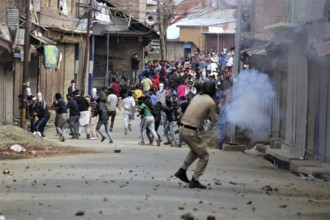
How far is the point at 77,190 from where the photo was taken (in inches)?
504

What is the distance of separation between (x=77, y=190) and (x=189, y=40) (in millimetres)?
64949

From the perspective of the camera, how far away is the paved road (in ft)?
34.6

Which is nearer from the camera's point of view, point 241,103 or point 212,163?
point 212,163

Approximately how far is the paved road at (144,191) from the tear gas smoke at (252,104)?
610cm

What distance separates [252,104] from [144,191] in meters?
16.4

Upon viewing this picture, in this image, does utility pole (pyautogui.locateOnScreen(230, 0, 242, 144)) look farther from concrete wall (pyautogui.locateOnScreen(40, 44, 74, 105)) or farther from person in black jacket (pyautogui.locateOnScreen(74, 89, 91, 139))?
concrete wall (pyautogui.locateOnScreen(40, 44, 74, 105))

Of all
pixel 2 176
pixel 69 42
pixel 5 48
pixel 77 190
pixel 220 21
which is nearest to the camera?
pixel 77 190

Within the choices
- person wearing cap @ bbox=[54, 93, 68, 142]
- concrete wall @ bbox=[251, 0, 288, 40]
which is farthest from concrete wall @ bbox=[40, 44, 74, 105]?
concrete wall @ bbox=[251, 0, 288, 40]

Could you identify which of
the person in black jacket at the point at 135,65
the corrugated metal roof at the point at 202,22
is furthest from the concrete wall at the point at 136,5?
the person in black jacket at the point at 135,65

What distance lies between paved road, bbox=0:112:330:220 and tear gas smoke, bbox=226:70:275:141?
240 inches

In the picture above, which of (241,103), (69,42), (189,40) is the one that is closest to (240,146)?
(241,103)

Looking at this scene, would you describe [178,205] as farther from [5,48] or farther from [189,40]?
[189,40]

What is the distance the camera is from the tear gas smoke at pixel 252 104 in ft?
88.7

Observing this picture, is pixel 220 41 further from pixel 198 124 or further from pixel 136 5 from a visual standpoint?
pixel 198 124
